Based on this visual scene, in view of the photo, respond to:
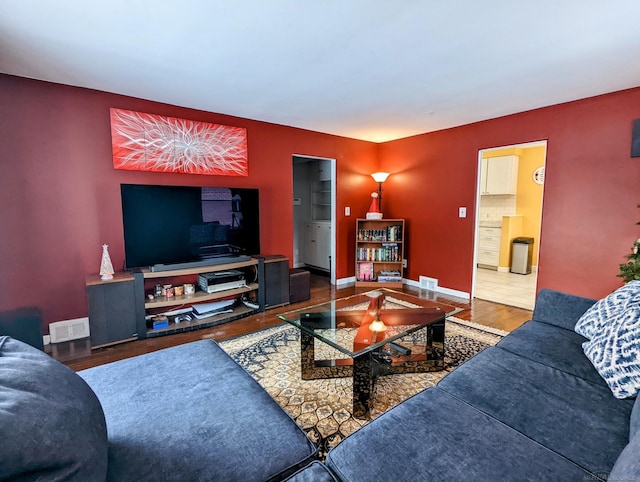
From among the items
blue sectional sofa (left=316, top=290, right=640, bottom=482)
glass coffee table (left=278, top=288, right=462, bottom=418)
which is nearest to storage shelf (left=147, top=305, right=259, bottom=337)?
glass coffee table (left=278, top=288, right=462, bottom=418)

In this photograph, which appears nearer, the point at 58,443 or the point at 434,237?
the point at 58,443

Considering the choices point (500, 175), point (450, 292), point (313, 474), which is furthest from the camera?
point (500, 175)

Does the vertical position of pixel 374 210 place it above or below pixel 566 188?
below

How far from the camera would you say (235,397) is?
4.20ft

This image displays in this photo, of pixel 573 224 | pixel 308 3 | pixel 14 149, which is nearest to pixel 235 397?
pixel 308 3

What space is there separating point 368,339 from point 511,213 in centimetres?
538

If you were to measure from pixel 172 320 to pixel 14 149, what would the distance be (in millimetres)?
1918

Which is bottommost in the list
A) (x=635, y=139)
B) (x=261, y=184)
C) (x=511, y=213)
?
(x=511, y=213)

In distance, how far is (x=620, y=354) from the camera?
53.8 inches

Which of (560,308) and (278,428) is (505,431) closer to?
(278,428)

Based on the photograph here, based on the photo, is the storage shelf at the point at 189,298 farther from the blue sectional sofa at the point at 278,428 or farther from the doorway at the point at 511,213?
the doorway at the point at 511,213

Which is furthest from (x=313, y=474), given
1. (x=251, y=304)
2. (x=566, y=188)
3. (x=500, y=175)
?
(x=500, y=175)

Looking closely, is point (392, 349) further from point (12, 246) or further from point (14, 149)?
point (14, 149)

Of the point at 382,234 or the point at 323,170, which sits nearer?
the point at 382,234
